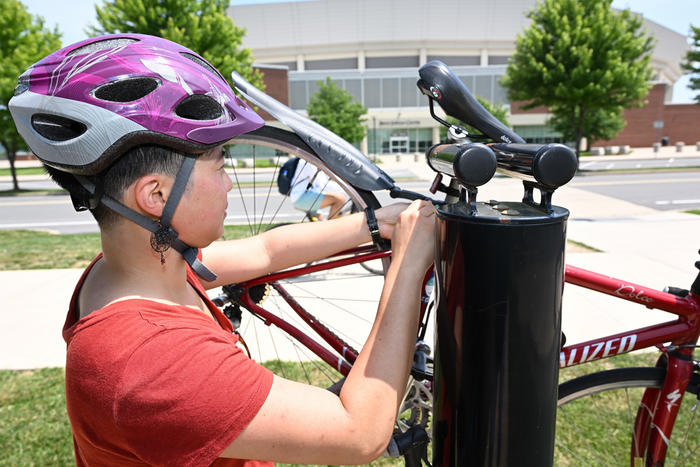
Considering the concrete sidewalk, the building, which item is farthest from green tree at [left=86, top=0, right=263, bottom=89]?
the building

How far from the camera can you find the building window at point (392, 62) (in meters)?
58.7

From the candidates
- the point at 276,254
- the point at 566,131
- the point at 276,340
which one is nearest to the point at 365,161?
the point at 276,254

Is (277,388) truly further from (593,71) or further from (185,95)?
(593,71)

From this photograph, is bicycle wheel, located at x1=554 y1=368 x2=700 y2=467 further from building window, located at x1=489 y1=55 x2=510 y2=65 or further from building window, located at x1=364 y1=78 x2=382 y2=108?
building window, located at x1=489 y1=55 x2=510 y2=65

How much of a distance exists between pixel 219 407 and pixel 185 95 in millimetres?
692

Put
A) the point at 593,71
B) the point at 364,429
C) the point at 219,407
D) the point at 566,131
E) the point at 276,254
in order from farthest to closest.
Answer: the point at 566,131
the point at 593,71
the point at 276,254
the point at 364,429
the point at 219,407

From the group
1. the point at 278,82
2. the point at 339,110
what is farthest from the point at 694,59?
the point at 278,82

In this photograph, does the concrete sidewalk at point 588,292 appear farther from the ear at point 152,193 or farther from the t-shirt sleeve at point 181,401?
the t-shirt sleeve at point 181,401

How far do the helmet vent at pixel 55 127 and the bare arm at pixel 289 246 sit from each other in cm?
65

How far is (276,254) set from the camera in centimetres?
177

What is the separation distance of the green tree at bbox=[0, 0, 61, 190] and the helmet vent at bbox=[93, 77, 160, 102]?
2005 centimetres

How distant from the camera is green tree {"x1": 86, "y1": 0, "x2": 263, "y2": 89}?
55.6 ft

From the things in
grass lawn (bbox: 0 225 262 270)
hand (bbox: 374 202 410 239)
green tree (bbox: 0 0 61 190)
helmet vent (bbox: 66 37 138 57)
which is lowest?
grass lawn (bbox: 0 225 262 270)

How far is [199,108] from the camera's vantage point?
116 cm
